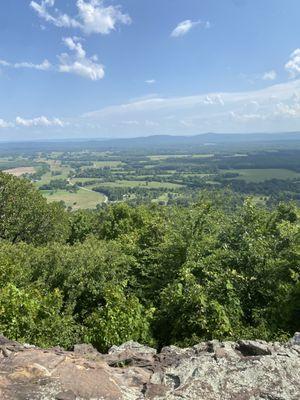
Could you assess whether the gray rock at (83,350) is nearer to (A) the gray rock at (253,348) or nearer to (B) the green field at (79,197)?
(A) the gray rock at (253,348)

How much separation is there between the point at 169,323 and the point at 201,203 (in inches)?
443

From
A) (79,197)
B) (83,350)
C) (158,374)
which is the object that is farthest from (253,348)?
(79,197)

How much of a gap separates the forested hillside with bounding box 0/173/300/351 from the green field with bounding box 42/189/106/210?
4582 inches

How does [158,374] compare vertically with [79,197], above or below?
above

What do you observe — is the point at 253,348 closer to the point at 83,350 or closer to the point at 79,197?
the point at 83,350

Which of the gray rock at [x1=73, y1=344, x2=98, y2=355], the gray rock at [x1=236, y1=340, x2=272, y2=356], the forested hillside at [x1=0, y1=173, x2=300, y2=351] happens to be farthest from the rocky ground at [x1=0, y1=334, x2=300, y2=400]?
the forested hillside at [x1=0, y1=173, x2=300, y2=351]

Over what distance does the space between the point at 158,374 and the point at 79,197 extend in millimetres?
153325

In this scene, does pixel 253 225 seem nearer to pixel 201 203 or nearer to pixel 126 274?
pixel 201 203

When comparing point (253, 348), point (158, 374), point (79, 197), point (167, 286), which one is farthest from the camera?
point (79, 197)

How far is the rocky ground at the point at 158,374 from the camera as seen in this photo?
9.21 meters

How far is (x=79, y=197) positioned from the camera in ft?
527

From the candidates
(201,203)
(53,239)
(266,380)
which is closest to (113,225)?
(53,239)

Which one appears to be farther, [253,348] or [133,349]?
[133,349]

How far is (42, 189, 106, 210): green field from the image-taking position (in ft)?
473
